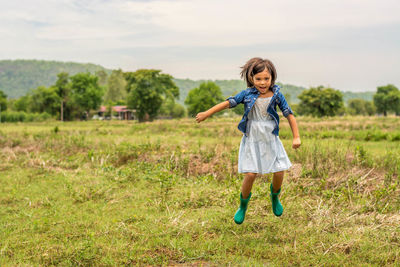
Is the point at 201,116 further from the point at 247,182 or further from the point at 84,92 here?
the point at 84,92

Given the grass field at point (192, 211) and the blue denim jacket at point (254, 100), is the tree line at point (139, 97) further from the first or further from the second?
the blue denim jacket at point (254, 100)

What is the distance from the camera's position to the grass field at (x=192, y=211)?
4379 millimetres

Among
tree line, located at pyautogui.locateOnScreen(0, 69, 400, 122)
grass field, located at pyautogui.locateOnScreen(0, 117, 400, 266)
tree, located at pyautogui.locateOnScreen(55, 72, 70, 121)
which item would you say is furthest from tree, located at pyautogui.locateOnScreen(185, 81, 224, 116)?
tree, located at pyautogui.locateOnScreen(55, 72, 70, 121)

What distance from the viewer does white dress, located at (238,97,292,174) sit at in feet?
15.2

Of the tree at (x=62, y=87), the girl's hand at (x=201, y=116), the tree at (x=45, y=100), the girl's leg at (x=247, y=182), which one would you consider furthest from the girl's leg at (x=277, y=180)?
the tree at (x=62, y=87)

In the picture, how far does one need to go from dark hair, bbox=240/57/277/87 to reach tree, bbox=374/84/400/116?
104m

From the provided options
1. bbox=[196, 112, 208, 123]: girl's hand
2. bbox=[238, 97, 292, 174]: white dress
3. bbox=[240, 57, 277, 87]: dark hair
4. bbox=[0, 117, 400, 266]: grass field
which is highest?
bbox=[240, 57, 277, 87]: dark hair

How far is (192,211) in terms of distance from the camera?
251 inches

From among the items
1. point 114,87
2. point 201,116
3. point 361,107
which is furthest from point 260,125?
point 361,107

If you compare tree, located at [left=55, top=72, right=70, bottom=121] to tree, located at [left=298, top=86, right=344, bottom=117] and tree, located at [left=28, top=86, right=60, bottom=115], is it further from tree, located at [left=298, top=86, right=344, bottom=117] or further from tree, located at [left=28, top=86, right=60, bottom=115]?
tree, located at [left=298, top=86, right=344, bottom=117]

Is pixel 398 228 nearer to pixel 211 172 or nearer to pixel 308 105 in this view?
pixel 211 172

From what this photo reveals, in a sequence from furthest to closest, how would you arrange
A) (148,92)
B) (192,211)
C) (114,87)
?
(114,87)
(148,92)
(192,211)

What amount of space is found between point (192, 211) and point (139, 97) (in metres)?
52.4

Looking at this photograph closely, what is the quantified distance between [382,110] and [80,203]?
106673 mm
